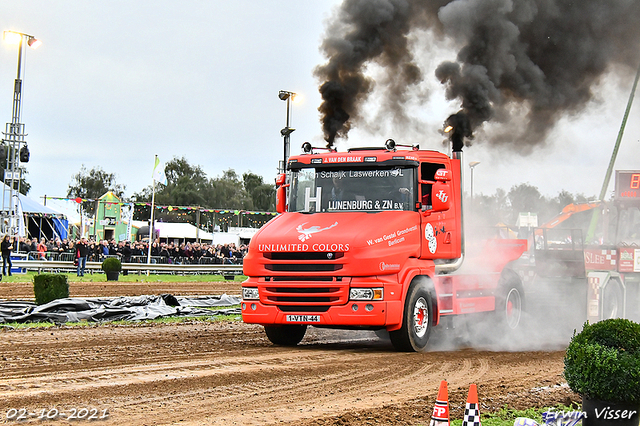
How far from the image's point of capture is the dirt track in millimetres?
6426

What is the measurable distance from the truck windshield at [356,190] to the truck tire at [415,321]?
1.34 metres

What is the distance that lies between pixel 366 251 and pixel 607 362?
4.96 metres

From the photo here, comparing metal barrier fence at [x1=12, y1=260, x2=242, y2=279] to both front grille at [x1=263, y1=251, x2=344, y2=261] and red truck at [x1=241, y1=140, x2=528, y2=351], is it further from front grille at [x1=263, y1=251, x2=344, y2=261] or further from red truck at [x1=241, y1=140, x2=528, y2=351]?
front grille at [x1=263, y1=251, x2=344, y2=261]

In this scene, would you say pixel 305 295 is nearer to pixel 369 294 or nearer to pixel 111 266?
pixel 369 294

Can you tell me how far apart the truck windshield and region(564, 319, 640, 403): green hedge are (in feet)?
17.8

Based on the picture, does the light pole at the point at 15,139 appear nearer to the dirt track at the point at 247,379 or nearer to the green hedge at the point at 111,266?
the green hedge at the point at 111,266

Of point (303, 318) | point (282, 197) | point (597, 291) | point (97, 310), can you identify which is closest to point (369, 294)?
point (303, 318)

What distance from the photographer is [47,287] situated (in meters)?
16.0

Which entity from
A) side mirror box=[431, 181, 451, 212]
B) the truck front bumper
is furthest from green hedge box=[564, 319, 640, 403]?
side mirror box=[431, 181, 451, 212]

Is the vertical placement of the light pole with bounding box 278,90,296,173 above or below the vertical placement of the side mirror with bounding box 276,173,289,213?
above

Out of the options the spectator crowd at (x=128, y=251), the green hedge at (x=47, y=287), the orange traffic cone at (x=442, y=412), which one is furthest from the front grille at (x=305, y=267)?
the spectator crowd at (x=128, y=251)

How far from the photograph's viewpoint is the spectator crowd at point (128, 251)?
34656mm

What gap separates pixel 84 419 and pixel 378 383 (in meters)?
3.47

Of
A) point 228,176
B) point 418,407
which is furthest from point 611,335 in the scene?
point 228,176
